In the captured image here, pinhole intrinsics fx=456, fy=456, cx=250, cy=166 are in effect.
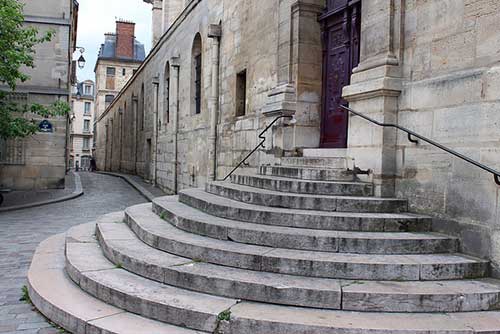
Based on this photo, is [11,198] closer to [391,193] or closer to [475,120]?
[391,193]

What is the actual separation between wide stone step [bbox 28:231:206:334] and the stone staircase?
1 cm

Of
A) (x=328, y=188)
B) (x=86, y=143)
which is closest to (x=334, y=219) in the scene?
(x=328, y=188)

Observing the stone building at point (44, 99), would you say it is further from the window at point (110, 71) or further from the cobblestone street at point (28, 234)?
the window at point (110, 71)

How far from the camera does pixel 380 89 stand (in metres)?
4.93

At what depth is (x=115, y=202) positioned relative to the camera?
13.5 metres

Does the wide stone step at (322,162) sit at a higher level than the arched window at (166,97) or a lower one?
lower

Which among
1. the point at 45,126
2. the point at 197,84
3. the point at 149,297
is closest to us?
the point at 149,297

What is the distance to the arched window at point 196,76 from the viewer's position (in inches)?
536

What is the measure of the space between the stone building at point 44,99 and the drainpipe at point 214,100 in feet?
20.5

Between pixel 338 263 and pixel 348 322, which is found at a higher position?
pixel 338 263

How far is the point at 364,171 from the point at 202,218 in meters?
1.94

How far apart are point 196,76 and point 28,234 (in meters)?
7.58

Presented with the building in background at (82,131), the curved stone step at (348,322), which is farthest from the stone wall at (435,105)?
the building in background at (82,131)

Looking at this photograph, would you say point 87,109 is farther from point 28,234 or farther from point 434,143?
point 434,143
